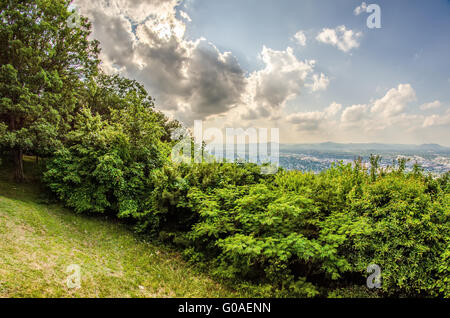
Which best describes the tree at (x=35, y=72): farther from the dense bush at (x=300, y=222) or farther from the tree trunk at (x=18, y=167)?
the dense bush at (x=300, y=222)

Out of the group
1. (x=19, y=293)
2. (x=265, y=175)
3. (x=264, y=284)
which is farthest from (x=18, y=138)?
(x=264, y=284)

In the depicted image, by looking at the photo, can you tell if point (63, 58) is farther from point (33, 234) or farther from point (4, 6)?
point (33, 234)

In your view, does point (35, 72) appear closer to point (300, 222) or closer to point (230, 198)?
point (230, 198)

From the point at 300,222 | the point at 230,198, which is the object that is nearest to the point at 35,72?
the point at 230,198

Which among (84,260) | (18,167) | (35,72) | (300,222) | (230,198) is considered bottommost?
(84,260)

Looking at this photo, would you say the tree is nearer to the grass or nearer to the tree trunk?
the tree trunk

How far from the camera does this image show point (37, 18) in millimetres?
11234

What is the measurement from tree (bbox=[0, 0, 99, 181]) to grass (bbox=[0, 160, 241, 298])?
369 cm

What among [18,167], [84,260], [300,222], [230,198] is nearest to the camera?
[300,222]

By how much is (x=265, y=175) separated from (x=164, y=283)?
4814 millimetres

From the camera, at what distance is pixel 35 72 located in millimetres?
11508

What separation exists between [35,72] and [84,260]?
10962mm

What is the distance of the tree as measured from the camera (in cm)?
1032

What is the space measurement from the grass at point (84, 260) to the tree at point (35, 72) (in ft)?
12.1
